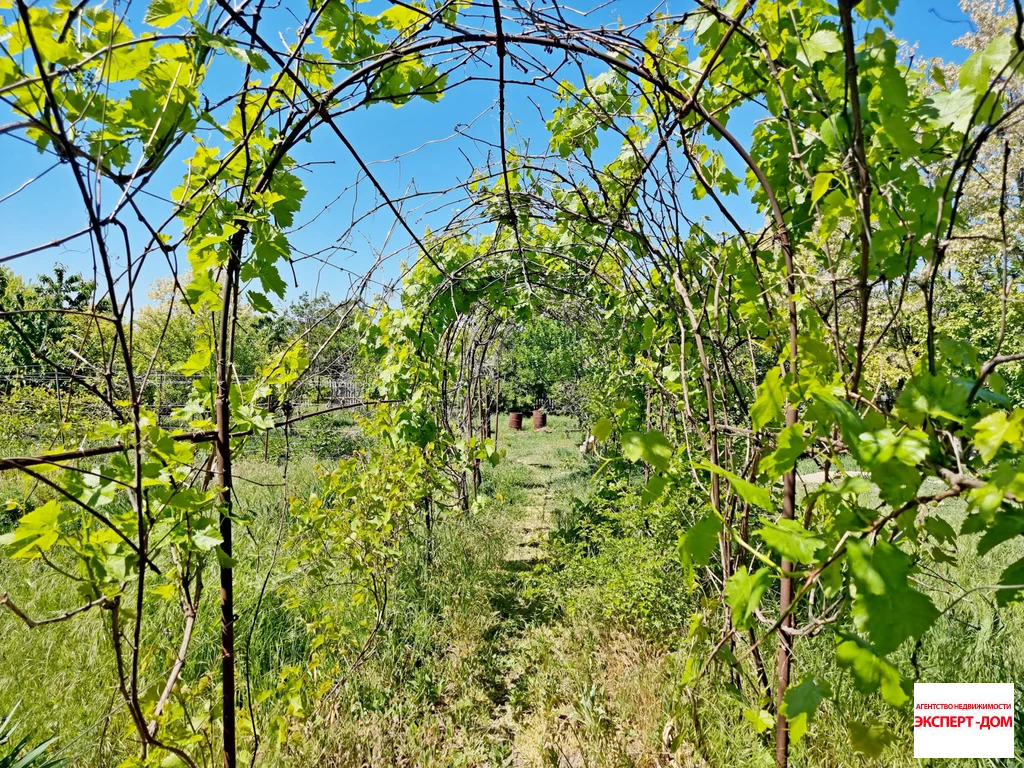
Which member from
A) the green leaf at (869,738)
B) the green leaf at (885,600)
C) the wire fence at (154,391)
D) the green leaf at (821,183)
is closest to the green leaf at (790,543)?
the green leaf at (885,600)

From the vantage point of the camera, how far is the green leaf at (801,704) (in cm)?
73

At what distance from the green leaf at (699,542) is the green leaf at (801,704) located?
0.22 m

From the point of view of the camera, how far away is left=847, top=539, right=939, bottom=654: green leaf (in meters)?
0.61

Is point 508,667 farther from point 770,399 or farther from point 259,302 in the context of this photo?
point 770,399

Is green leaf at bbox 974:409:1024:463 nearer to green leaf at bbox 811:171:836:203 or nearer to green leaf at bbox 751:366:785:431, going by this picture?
green leaf at bbox 751:366:785:431

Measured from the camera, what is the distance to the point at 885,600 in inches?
24.4

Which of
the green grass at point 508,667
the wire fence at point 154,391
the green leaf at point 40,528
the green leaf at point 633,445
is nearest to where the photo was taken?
the green leaf at point 633,445

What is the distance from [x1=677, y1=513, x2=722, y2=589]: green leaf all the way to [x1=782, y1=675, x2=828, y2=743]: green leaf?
219mm

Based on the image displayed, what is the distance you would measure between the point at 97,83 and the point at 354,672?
2962 mm

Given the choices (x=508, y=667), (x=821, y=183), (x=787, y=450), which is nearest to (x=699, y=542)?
(x=787, y=450)

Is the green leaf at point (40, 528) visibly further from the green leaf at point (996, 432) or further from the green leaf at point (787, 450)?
the green leaf at point (996, 432)

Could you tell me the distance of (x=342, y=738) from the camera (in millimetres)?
2359

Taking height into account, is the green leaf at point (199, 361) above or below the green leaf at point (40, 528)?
above

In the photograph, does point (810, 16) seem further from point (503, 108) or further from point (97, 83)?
point (97, 83)
